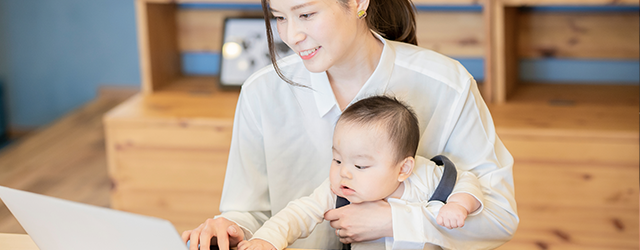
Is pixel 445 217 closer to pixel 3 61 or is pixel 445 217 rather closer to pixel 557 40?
pixel 557 40

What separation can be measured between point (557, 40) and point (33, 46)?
7.80 feet

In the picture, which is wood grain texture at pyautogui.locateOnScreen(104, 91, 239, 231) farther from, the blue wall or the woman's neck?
the woman's neck

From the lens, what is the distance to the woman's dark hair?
116cm

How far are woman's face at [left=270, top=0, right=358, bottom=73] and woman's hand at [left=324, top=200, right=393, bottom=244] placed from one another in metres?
0.25

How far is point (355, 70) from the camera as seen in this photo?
1151 millimetres

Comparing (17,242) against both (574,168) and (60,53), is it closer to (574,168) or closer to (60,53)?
(574,168)

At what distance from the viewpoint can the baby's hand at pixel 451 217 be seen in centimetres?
93

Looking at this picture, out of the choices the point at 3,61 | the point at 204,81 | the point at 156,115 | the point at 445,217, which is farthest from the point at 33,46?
the point at 445,217

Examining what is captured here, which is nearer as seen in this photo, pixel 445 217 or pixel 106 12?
pixel 445 217

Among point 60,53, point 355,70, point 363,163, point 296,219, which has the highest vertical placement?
point 355,70

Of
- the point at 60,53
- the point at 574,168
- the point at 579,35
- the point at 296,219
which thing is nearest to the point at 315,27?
the point at 296,219

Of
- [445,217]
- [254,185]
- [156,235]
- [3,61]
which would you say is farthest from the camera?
[3,61]

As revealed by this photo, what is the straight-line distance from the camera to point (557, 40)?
2162mm

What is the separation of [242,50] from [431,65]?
1254 mm
